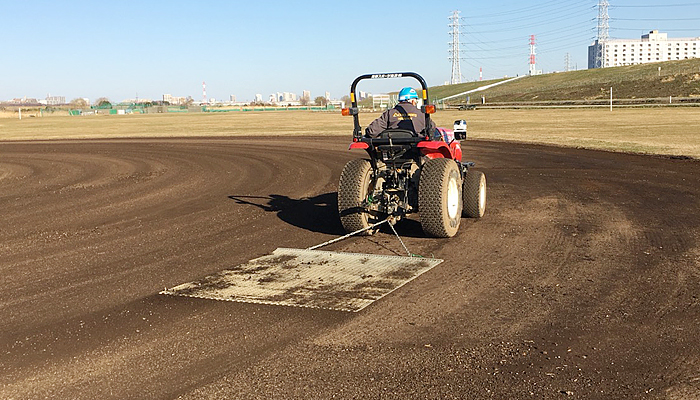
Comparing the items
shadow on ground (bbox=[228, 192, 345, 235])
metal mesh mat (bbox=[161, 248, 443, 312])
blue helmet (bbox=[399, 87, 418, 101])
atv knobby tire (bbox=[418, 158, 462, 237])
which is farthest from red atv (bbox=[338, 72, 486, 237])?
metal mesh mat (bbox=[161, 248, 443, 312])

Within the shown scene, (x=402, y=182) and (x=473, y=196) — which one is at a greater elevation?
(x=402, y=182)

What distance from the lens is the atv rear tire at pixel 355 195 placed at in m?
8.16

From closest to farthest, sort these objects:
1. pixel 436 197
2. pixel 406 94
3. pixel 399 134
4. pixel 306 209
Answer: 1. pixel 436 197
2. pixel 399 134
3. pixel 406 94
4. pixel 306 209

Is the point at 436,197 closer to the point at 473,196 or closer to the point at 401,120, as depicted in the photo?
the point at 401,120

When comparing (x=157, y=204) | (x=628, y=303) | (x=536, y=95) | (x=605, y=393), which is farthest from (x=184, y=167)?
(x=536, y=95)

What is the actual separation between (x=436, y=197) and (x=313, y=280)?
6.95ft

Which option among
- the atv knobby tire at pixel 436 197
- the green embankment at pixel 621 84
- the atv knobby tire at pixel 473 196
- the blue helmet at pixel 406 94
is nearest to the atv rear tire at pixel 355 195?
the atv knobby tire at pixel 436 197

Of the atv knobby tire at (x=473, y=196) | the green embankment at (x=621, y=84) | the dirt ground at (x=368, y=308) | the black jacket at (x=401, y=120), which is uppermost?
the green embankment at (x=621, y=84)

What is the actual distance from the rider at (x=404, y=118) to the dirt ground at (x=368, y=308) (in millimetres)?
1448

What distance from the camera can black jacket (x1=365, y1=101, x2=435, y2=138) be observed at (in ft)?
27.2

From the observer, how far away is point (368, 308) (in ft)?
18.3

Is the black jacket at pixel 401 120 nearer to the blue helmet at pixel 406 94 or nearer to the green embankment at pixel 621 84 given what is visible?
the blue helmet at pixel 406 94

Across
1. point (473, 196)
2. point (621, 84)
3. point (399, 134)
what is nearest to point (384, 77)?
point (399, 134)

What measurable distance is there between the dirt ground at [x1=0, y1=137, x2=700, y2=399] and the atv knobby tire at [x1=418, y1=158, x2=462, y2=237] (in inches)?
8.2
